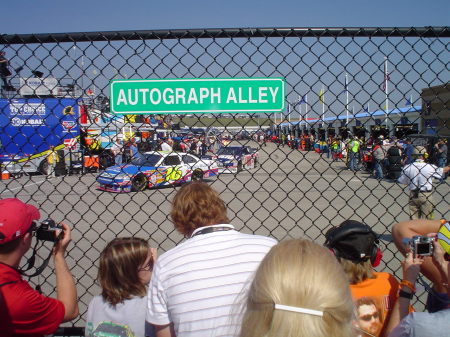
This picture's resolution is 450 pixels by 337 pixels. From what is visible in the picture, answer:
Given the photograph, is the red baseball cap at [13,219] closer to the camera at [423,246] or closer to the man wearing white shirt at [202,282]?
the man wearing white shirt at [202,282]

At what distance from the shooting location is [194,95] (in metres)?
2.51

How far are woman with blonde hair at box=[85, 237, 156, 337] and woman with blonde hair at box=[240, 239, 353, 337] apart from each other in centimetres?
129

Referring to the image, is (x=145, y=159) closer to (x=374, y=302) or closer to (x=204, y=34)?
(x=204, y=34)

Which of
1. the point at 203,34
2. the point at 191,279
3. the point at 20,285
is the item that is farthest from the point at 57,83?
the point at 191,279

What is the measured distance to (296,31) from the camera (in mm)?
2689

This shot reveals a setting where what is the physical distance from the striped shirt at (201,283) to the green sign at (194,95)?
0.88m

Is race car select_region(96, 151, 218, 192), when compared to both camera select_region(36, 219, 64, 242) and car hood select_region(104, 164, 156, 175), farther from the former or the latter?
camera select_region(36, 219, 64, 242)

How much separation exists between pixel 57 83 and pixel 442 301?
256 cm

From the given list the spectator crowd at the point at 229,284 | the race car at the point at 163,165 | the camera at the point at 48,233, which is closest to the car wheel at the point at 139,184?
the race car at the point at 163,165

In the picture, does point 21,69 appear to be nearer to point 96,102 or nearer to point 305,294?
point 96,102

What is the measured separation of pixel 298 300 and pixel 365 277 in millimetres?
1136

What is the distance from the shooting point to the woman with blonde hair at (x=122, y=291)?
2322 mm

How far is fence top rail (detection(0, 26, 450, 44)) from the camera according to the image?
2.64m

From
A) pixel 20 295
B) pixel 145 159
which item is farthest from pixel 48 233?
pixel 145 159
